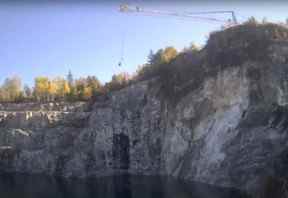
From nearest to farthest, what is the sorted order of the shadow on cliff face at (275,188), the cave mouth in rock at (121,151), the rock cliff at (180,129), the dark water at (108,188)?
the shadow on cliff face at (275,188)
the dark water at (108,188)
the rock cliff at (180,129)
the cave mouth in rock at (121,151)

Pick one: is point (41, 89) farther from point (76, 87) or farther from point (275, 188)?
point (275, 188)

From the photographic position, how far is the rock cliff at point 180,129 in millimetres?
56719

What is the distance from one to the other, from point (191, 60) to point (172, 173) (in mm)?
15340

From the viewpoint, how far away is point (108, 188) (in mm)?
58625

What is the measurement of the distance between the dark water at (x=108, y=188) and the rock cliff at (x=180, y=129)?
11.3 feet

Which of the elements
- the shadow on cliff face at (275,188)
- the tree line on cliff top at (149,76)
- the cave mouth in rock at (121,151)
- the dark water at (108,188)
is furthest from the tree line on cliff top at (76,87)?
the shadow on cliff face at (275,188)

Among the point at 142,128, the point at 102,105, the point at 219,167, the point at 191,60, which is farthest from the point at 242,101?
the point at 102,105

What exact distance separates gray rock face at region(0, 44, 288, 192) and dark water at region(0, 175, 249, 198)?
3.38 metres

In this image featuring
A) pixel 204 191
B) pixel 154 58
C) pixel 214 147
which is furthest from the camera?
pixel 154 58

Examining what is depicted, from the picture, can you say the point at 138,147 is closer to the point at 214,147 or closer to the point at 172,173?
the point at 172,173

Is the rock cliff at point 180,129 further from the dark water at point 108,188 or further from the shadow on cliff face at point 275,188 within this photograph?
the shadow on cliff face at point 275,188

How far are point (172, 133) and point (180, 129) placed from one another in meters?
1.92

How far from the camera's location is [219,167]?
58.2 meters

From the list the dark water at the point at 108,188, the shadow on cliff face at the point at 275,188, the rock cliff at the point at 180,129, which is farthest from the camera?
the rock cliff at the point at 180,129
